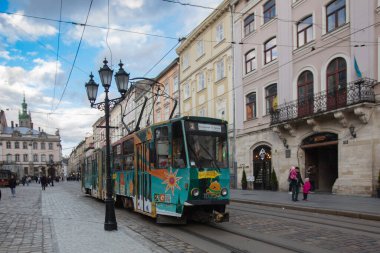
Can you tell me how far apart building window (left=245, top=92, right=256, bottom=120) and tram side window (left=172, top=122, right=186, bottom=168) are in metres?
19.2

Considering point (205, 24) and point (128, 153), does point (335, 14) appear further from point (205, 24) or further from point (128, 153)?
point (205, 24)

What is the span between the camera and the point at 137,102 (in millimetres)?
58625

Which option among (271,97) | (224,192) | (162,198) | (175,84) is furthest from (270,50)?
(175,84)

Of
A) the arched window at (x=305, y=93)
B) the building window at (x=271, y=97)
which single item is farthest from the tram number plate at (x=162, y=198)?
the building window at (x=271, y=97)

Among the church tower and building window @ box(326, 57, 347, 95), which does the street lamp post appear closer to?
building window @ box(326, 57, 347, 95)

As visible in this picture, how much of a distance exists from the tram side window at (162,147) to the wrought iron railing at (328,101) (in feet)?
38.9

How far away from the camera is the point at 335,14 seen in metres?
22.3

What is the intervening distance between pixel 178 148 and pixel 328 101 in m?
13.4

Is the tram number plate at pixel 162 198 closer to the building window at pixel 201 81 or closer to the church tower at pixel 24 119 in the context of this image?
the building window at pixel 201 81

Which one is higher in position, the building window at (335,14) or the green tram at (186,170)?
the building window at (335,14)

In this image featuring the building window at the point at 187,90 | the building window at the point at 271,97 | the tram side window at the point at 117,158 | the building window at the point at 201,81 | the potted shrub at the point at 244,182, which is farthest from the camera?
the building window at the point at 187,90

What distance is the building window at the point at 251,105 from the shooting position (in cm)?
2994

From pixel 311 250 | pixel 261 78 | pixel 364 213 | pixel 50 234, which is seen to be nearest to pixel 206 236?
pixel 311 250

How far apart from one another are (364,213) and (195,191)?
19.2 ft
